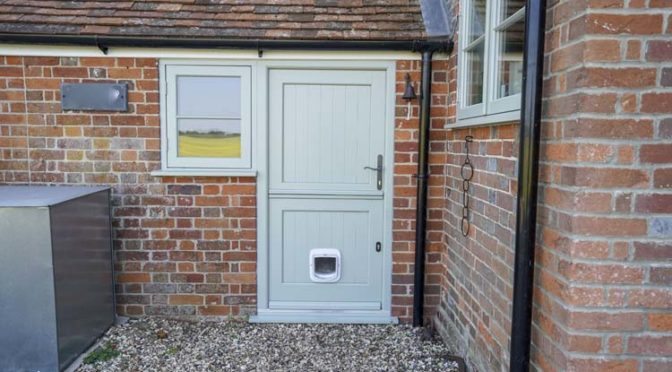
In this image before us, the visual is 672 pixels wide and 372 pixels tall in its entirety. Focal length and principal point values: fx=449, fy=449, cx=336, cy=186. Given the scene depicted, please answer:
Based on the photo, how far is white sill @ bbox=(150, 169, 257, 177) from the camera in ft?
11.4

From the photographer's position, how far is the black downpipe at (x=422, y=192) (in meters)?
3.39

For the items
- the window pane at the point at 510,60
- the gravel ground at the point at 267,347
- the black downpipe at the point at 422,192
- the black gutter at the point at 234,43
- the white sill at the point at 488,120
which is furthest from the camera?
the black downpipe at the point at 422,192

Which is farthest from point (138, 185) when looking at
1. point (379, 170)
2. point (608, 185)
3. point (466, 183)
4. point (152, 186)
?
point (608, 185)

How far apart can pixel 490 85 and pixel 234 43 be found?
1858mm

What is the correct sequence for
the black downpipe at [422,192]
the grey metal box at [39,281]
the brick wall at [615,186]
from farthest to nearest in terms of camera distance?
the black downpipe at [422,192], the grey metal box at [39,281], the brick wall at [615,186]

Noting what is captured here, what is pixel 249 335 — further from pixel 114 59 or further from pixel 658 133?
pixel 658 133

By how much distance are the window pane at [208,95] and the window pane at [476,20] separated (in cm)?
175

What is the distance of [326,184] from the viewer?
11.8 ft

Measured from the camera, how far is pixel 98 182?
11.6 ft

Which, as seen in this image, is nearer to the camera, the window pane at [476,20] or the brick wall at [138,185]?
the window pane at [476,20]

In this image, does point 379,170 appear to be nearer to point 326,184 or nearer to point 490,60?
point 326,184

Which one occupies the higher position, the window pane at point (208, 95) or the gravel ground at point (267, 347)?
the window pane at point (208, 95)

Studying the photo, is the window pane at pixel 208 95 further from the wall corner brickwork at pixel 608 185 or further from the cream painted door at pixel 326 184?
the wall corner brickwork at pixel 608 185

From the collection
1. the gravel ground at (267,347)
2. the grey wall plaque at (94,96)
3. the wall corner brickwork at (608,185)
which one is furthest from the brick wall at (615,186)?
the grey wall plaque at (94,96)
